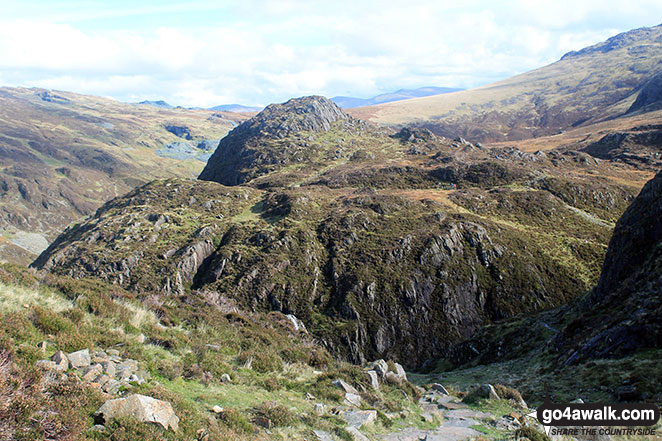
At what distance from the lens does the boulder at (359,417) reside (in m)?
10.3

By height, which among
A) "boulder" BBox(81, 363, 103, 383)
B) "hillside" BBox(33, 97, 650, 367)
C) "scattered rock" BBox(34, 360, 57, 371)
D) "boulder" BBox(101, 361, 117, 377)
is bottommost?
"hillside" BBox(33, 97, 650, 367)

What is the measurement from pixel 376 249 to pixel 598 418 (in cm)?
4251

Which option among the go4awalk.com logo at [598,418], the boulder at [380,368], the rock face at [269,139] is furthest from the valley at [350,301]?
the rock face at [269,139]

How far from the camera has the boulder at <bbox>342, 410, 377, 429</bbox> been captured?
405 inches

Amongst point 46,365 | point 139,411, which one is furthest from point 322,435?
point 46,365

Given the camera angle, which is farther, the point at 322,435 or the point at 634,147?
the point at 634,147

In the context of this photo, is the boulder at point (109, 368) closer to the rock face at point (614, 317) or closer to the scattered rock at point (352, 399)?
the scattered rock at point (352, 399)

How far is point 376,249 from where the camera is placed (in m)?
54.2

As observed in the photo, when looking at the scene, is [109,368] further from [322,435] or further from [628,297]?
[628,297]

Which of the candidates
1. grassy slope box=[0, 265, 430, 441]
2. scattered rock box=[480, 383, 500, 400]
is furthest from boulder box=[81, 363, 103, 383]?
scattered rock box=[480, 383, 500, 400]

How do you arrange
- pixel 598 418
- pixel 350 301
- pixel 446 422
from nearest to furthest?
pixel 598 418 → pixel 446 422 → pixel 350 301

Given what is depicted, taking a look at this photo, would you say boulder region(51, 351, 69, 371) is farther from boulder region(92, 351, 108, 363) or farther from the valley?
boulder region(92, 351, 108, 363)

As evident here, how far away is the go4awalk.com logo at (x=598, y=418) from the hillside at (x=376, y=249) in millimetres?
19674

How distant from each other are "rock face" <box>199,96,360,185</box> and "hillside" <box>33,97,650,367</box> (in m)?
41.5
